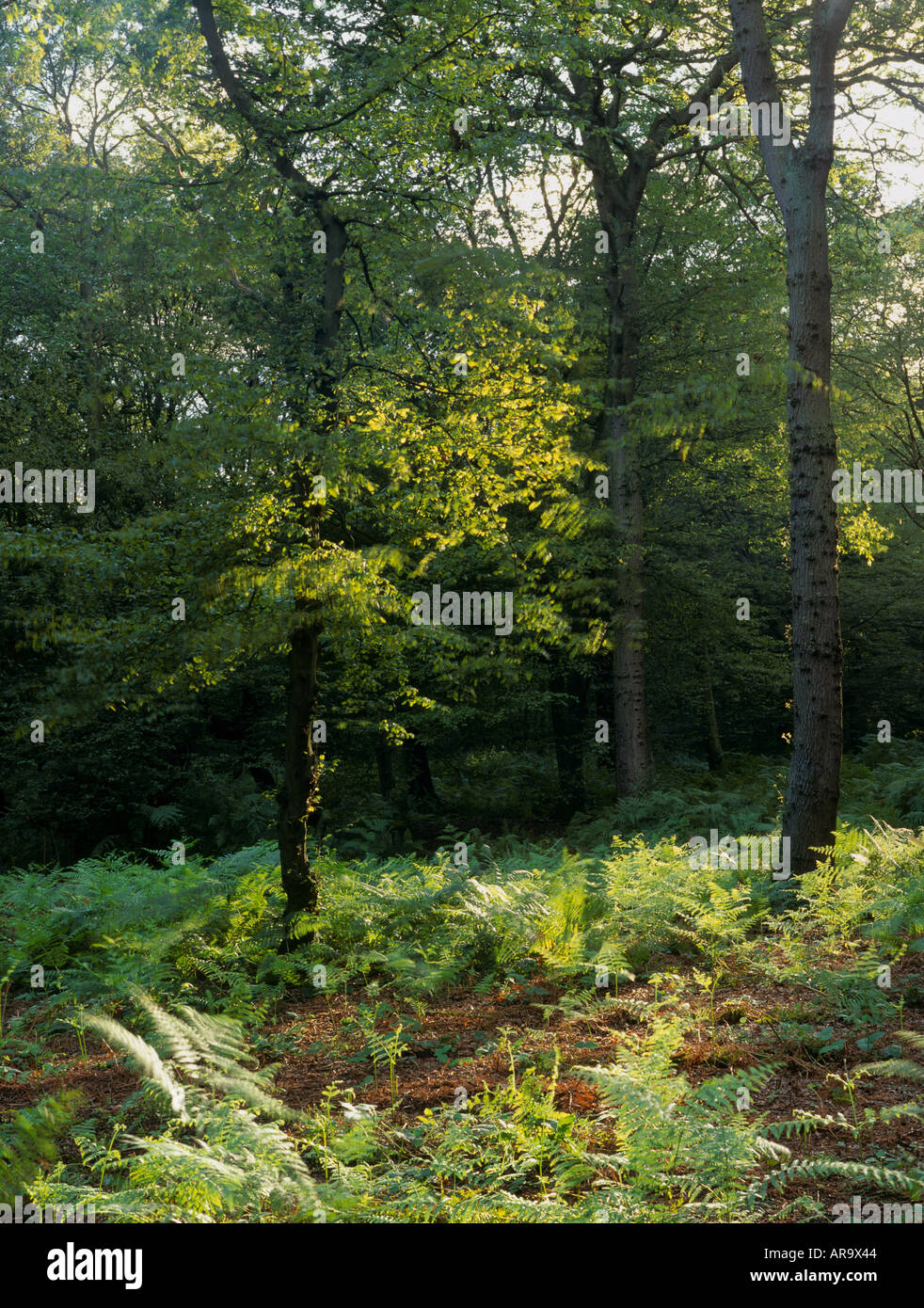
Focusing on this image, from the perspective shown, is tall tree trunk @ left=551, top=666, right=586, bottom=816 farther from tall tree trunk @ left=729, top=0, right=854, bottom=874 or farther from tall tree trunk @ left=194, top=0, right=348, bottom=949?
tall tree trunk @ left=194, top=0, right=348, bottom=949

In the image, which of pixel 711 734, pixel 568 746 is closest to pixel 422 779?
pixel 568 746

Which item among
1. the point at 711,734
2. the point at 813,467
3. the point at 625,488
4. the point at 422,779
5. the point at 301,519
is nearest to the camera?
the point at 301,519

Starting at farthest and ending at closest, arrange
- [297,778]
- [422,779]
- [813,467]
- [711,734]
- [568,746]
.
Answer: [711,734] < [422,779] < [568,746] < [813,467] < [297,778]

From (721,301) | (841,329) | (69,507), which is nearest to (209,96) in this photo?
(69,507)

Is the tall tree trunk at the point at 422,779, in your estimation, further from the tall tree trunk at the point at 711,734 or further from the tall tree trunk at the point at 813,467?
the tall tree trunk at the point at 813,467

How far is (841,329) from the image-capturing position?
62.9ft

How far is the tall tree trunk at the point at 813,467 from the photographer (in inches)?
319

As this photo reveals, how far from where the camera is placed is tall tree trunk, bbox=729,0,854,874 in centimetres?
811

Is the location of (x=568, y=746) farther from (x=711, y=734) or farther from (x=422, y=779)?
(x=711, y=734)

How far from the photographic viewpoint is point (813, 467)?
26.6 ft

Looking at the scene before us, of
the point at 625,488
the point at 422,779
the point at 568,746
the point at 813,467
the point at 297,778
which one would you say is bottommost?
the point at 422,779
